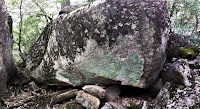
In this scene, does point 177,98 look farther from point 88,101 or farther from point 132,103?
point 88,101

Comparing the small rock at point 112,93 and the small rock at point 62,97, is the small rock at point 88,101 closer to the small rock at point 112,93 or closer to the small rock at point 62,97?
the small rock at point 112,93

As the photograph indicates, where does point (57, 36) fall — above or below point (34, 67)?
above

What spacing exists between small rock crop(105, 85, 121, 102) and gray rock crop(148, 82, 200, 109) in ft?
2.87

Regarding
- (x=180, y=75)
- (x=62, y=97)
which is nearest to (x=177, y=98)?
(x=180, y=75)

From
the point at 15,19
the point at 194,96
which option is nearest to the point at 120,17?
the point at 194,96

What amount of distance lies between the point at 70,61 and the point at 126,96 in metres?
1.99

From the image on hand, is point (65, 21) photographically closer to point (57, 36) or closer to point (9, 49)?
point (57, 36)

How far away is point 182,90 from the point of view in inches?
106

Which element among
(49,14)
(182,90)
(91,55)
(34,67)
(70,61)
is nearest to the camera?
(182,90)

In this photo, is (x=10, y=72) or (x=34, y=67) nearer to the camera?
(x=10, y=72)

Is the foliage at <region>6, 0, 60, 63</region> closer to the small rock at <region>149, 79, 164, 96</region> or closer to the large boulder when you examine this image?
the large boulder

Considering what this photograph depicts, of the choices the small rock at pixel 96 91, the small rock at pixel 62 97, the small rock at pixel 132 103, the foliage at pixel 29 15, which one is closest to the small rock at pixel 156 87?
the small rock at pixel 132 103

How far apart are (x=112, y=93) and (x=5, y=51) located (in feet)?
12.0

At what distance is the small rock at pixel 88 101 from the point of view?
296 centimetres
